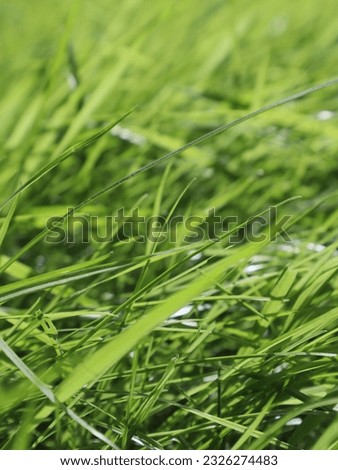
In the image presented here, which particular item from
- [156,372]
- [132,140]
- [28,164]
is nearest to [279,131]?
[132,140]

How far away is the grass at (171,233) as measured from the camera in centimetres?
49

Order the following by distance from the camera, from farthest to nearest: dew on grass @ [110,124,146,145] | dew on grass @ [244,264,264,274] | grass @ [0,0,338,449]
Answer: dew on grass @ [110,124,146,145]
dew on grass @ [244,264,264,274]
grass @ [0,0,338,449]

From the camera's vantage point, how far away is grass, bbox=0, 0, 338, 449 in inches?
19.5

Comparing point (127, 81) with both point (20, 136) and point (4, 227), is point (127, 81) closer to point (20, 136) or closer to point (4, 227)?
point (20, 136)

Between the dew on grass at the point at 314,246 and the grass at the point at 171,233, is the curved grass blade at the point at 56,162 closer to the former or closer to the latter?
the grass at the point at 171,233

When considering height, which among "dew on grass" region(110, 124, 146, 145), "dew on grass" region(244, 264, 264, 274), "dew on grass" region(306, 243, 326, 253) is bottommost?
"dew on grass" region(306, 243, 326, 253)

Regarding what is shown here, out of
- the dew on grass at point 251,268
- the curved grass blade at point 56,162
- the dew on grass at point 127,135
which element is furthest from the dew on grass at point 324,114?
the curved grass blade at point 56,162

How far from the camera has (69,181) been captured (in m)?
0.90

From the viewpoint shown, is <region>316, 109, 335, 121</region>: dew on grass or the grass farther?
<region>316, 109, 335, 121</region>: dew on grass

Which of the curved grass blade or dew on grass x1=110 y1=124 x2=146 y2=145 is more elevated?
the curved grass blade

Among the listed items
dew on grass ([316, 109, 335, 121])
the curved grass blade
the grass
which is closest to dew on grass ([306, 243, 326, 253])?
the grass

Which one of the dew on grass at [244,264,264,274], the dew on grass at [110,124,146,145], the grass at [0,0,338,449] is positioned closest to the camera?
the grass at [0,0,338,449]

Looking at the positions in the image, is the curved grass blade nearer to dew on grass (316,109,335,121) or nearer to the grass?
the grass
